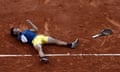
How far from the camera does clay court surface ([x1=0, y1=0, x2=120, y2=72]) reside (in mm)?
9734

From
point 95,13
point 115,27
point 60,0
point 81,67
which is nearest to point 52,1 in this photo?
point 60,0

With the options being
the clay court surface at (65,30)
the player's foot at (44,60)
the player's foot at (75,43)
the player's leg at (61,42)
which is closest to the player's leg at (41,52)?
the player's foot at (44,60)

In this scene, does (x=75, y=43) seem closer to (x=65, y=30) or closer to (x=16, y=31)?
(x=65, y=30)

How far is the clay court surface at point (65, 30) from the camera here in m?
9.73

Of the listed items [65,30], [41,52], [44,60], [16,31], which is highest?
[16,31]

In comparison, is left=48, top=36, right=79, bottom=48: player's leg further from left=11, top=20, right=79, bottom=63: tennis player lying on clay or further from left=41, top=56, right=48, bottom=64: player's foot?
left=41, top=56, right=48, bottom=64: player's foot

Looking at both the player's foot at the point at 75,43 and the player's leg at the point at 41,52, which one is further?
the player's foot at the point at 75,43

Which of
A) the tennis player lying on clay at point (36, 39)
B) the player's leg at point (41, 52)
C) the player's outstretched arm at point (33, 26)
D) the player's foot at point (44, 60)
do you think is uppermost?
the player's outstretched arm at point (33, 26)

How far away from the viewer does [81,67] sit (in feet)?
31.8

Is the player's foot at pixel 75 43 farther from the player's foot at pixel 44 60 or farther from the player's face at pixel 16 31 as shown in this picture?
the player's face at pixel 16 31

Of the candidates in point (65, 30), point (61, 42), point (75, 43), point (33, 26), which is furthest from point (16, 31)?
point (75, 43)

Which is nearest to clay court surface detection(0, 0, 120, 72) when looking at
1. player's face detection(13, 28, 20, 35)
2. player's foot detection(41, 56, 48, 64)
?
player's foot detection(41, 56, 48, 64)

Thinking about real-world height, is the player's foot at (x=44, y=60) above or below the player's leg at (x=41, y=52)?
below

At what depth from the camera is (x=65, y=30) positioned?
10.9 metres
